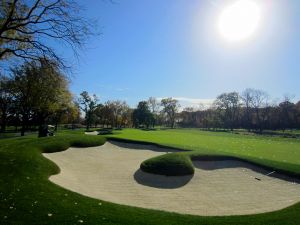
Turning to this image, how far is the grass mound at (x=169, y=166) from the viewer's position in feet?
52.2

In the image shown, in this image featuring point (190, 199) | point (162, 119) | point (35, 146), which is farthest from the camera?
point (162, 119)

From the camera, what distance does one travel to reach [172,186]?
1461cm

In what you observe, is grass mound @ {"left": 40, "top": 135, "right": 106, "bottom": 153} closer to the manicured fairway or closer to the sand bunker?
the sand bunker

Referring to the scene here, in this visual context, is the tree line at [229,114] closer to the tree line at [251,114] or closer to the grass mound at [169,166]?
the tree line at [251,114]

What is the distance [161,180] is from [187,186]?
1396 mm

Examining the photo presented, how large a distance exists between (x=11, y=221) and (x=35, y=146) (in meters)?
12.5

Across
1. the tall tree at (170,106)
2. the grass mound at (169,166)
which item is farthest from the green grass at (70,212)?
the tall tree at (170,106)

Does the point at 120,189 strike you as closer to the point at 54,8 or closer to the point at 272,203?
the point at 272,203

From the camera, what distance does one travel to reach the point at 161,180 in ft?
50.2

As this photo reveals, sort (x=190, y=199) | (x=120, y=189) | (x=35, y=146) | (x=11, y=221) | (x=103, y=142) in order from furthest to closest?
1. (x=103, y=142)
2. (x=35, y=146)
3. (x=120, y=189)
4. (x=190, y=199)
5. (x=11, y=221)

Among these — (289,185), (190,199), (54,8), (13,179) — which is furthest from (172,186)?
(54,8)

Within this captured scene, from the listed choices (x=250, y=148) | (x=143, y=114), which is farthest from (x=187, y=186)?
(x=143, y=114)

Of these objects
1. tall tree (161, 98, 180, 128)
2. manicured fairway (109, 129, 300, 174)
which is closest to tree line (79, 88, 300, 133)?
tall tree (161, 98, 180, 128)

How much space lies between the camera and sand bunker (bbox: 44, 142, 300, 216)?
467 inches
